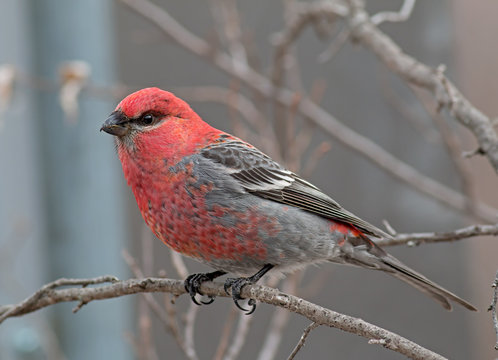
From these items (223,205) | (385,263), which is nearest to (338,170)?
(385,263)

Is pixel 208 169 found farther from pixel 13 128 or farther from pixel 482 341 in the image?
pixel 482 341

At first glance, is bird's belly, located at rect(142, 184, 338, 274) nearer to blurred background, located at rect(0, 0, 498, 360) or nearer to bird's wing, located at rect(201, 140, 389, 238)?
bird's wing, located at rect(201, 140, 389, 238)

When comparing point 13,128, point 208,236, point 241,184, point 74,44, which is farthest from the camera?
point 13,128

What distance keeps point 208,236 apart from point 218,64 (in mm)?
1759

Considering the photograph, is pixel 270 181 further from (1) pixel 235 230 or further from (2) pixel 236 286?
(2) pixel 236 286

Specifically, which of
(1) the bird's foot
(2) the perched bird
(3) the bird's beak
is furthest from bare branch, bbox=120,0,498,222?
(1) the bird's foot

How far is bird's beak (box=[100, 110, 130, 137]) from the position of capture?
2805 mm

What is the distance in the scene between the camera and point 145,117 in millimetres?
2932

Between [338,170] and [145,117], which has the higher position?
[338,170]

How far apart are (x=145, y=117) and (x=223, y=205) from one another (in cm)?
51

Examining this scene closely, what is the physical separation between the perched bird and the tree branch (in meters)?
0.22

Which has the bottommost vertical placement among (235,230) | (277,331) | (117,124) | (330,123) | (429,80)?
(277,331)

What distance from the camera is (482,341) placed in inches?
240

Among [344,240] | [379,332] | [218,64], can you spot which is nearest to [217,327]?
[218,64]
